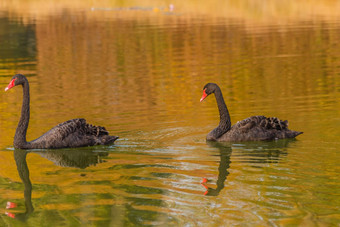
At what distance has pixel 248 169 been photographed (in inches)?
358

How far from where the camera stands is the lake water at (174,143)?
7.38 m

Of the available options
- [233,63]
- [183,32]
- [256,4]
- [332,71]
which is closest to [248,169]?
[332,71]

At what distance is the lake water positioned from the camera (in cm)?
738

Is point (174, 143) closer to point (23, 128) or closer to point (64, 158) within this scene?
point (64, 158)

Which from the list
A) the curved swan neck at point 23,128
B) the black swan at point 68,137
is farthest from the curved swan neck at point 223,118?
the curved swan neck at point 23,128

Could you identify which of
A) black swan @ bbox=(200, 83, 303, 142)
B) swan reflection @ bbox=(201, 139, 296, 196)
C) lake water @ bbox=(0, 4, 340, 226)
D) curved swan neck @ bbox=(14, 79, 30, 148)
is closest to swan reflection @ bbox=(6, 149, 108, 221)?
lake water @ bbox=(0, 4, 340, 226)

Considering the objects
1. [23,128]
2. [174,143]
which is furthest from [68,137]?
[174,143]

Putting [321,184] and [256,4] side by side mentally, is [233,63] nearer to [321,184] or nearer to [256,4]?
[321,184]

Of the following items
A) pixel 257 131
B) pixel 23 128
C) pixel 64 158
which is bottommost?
pixel 64 158

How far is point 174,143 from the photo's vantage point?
35.7 ft

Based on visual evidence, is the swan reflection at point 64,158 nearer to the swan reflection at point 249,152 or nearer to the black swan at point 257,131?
the swan reflection at point 249,152

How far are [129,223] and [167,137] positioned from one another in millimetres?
4422

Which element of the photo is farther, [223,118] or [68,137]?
[223,118]

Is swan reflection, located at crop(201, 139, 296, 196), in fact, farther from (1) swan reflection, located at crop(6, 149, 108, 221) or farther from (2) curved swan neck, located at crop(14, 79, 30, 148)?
(2) curved swan neck, located at crop(14, 79, 30, 148)
